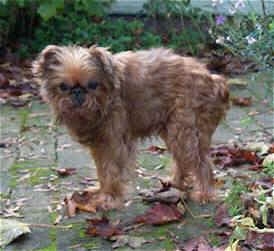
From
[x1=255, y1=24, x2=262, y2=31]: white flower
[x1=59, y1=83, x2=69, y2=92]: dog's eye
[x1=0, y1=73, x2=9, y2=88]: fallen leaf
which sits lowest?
[x1=0, y1=73, x2=9, y2=88]: fallen leaf

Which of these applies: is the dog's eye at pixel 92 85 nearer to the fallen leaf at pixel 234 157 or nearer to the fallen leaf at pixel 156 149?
the fallen leaf at pixel 234 157

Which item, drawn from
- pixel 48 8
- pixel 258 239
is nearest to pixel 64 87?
pixel 258 239

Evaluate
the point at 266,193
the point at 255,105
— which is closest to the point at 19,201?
the point at 266,193

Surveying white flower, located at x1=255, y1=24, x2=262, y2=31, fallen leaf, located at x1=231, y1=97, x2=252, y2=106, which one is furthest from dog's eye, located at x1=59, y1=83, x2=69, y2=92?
fallen leaf, located at x1=231, y1=97, x2=252, y2=106

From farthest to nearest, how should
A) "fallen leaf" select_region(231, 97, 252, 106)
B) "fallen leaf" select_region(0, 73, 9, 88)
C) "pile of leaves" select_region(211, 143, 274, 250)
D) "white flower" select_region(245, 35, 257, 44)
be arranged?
"fallen leaf" select_region(0, 73, 9, 88) → "fallen leaf" select_region(231, 97, 252, 106) → "white flower" select_region(245, 35, 257, 44) → "pile of leaves" select_region(211, 143, 274, 250)

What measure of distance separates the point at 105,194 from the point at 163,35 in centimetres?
588

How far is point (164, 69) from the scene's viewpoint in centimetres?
579

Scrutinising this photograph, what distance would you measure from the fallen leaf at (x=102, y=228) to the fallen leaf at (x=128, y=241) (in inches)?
2.5

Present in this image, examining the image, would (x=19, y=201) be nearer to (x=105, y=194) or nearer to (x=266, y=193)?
(x=105, y=194)

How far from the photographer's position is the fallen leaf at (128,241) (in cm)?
503

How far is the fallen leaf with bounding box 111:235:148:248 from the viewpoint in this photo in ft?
16.5

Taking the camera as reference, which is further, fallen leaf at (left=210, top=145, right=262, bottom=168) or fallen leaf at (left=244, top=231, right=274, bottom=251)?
fallen leaf at (left=210, top=145, right=262, bottom=168)

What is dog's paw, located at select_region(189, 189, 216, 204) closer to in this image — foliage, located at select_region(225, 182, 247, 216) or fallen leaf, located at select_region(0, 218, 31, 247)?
foliage, located at select_region(225, 182, 247, 216)

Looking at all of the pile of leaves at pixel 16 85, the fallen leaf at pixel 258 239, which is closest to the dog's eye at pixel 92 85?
the fallen leaf at pixel 258 239
